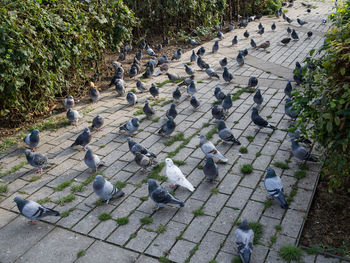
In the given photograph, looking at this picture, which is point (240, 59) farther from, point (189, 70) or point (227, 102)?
point (227, 102)

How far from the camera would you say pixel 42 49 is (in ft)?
Answer: 25.2

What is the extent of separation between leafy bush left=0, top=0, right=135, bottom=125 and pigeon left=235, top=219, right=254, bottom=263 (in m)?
5.39

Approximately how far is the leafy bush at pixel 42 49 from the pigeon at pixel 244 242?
5388 mm

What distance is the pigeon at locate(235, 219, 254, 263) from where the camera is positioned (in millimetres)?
3963

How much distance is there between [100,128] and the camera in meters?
7.71

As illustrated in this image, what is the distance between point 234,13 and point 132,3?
6878mm

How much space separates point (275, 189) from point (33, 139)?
4604 mm

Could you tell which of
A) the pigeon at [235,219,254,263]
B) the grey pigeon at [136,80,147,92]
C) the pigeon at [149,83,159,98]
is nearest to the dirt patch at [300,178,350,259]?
the pigeon at [235,219,254,263]

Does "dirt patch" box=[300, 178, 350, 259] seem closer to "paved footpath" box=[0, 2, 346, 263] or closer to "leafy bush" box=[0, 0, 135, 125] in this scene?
"paved footpath" box=[0, 2, 346, 263]

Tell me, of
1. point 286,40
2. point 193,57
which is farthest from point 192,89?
point 286,40

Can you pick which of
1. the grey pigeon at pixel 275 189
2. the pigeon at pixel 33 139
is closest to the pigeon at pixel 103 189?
the pigeon at pixel 33 139

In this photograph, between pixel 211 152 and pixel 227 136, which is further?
pixel 227 136

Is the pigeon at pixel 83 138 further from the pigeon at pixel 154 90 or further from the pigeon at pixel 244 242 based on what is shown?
the pigeon at pixel 244 242

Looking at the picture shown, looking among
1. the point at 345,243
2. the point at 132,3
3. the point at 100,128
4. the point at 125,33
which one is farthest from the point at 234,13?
the point at 345,243
